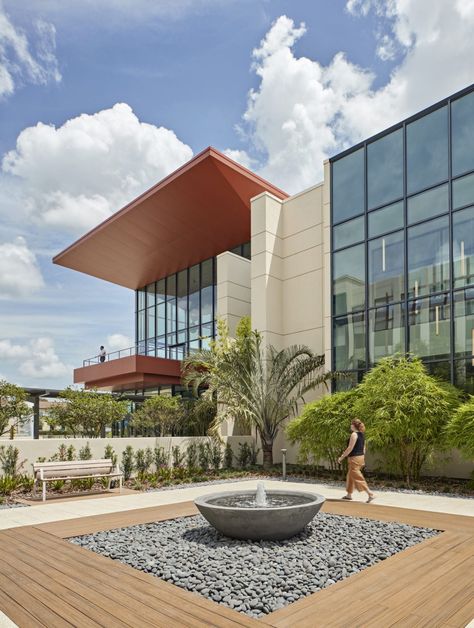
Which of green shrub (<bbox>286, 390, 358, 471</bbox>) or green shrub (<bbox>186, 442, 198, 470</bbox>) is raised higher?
green shrub (<bbox>286, 390, 358, 471</bbox>)

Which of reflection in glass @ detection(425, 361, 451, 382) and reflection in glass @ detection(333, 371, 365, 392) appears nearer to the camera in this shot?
reflection in glass @ detection(425, 361, 451, 382)

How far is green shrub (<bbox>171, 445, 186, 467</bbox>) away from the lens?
15.3 meters

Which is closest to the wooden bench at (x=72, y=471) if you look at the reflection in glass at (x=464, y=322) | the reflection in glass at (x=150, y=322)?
the reflection in glass at (x=464, y=322)

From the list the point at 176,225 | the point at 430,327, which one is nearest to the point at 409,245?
the point at 430,327

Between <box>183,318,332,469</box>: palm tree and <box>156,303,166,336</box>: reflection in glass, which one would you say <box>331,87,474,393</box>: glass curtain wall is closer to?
<box>183,318,332,469</box>: palm tree

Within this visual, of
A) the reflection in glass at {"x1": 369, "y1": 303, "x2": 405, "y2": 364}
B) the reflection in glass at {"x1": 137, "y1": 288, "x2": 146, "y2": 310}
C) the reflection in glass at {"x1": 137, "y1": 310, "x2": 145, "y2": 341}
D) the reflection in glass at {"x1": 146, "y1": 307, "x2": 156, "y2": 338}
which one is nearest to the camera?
the reflection in glass at {"x1": 369, "y1": 303, "x2": 405, "y2": 364}

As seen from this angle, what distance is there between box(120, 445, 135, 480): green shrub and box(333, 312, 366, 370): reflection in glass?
6853 millimetres

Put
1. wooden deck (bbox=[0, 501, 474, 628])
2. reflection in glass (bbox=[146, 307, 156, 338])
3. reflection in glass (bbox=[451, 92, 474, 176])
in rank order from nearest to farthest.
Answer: wooden deck (bbox=[0, 501, 474, 628])
reflection in glass (bbox=[451, 92, 474, 176])
reflection in glass (bbox=[146, 307, 156, 338])

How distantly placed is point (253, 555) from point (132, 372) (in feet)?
61.6

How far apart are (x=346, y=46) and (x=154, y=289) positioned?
20.9m

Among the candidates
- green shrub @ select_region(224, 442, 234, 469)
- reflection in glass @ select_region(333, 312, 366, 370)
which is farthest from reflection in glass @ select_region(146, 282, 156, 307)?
reflection in glass @ select_region(333, 312, 366, 370)

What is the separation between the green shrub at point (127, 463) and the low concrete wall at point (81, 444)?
0.32 ft

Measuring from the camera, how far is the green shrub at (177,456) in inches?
601

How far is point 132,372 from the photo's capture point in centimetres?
2394
